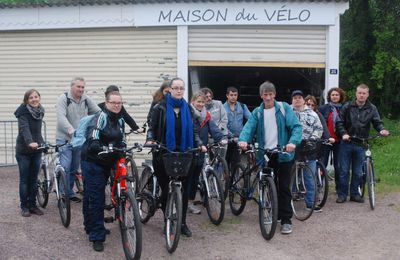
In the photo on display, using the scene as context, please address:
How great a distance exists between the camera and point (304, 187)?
7.39m

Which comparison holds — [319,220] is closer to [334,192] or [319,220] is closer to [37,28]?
[334,192]

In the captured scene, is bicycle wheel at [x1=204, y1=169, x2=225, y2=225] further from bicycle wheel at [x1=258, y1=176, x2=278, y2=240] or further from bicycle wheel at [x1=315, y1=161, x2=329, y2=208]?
bicycle wheel at [x1=315, y1=161, x2=329, y2=208]

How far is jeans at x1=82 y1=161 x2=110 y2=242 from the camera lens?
5938 millimetres

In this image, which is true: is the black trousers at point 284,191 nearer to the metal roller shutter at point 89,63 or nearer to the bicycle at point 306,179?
the bicycle at point 306,179

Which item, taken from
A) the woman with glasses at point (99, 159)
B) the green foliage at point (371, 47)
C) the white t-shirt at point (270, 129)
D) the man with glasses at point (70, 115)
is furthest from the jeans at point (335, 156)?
the green foliage at point (371, 47)

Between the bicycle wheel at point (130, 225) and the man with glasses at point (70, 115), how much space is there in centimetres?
200

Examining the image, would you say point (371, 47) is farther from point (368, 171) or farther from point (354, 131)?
point (368, 171)

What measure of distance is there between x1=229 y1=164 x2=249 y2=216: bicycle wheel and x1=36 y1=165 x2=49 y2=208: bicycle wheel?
8.65 feet

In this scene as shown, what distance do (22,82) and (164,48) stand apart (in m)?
3.46

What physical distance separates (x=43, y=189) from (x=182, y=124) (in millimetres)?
2637

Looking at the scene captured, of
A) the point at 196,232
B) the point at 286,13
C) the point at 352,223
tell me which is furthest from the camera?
the point at 286,13

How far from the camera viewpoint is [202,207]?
7969 mm

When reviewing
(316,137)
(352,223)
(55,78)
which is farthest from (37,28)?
(352,223)

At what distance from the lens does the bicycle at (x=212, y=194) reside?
6879 mm
